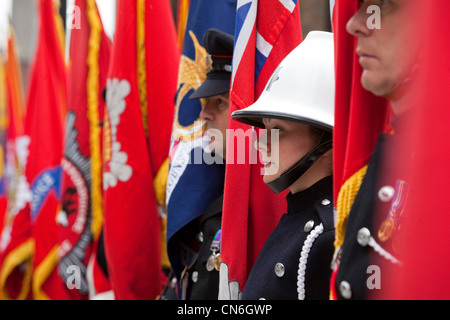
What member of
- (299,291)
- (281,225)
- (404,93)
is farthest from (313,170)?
(404,93)

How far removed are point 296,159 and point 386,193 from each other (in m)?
0.80

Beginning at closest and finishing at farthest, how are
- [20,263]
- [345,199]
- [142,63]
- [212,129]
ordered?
[345,199], [212,129], [142,63], [20,263]

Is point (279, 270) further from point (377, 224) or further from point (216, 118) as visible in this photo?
point (216, 118)

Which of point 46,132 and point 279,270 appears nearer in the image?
point 279,270

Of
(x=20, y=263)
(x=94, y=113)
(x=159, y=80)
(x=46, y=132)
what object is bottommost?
(x=20, y=263)

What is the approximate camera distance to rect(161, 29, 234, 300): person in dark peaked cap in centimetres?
263

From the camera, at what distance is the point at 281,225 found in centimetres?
213

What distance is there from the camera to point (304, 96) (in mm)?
2045

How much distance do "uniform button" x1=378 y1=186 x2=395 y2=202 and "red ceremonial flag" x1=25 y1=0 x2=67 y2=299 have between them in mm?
3263

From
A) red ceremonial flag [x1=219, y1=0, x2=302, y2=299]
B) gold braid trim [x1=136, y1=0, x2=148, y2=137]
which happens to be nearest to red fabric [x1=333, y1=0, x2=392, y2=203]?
red ceremonial flag [x1=219, y1=0, x2=302, y2=299]
